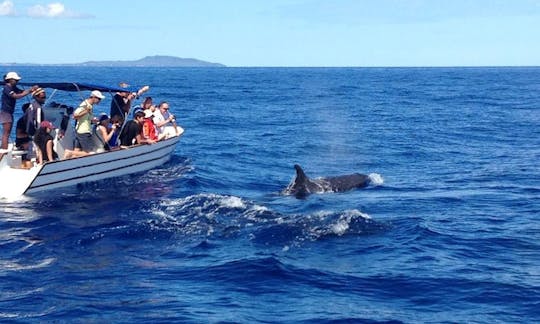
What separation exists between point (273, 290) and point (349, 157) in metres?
19.1

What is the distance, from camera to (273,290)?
40.9ft

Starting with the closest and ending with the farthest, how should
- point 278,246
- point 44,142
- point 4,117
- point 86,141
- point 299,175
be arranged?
point 278,246 < point 44,142 < point 4,117 < point 299,175 < point 86,141

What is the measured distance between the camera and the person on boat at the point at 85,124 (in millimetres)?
21297

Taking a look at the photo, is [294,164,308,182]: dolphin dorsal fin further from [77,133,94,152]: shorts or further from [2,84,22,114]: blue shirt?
[2,84,22,114]: blue shirt

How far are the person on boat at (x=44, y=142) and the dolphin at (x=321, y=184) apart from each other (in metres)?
6.80

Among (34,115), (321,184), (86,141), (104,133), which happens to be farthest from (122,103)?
(321,184)

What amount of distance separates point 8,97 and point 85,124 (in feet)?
7.78

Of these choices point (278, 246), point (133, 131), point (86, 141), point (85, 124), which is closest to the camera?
point (278, 246)

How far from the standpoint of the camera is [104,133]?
22.3m

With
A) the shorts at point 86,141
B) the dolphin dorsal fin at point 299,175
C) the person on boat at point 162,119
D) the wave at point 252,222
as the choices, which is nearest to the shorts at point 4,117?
the shorts at point 86,141

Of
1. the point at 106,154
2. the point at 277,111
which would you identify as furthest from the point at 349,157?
the point at 277,111

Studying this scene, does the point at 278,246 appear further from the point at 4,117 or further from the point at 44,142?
the point at 4,117

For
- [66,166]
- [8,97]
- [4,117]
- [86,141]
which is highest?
[8,97]

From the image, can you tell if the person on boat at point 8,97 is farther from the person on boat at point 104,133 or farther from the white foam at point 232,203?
the white foam at point 232,203
